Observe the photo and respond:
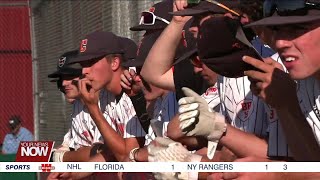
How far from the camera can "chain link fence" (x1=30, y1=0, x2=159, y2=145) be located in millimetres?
11414

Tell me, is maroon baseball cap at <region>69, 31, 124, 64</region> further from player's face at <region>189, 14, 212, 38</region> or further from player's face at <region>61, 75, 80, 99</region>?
player's face at <region>189, 14, 212, 38</region>

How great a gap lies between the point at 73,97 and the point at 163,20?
6.43ft

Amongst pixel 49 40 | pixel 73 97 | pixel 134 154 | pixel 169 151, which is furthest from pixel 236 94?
pixel 49 40

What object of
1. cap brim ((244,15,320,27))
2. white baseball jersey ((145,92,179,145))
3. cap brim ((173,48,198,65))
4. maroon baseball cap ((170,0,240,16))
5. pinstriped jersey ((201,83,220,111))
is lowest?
white baseball jersey ((145,92,179,145))

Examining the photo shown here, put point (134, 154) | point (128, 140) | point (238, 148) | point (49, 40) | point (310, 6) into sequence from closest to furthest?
1. point (310, 6)
2. point (238, 148)
3. point (134, 154)
4. point (128, 140)
5. point (49, 40)

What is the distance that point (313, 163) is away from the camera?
3.62 m

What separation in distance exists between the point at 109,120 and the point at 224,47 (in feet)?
8.46

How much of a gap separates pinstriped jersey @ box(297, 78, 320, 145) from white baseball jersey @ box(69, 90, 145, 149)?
8.13 ft

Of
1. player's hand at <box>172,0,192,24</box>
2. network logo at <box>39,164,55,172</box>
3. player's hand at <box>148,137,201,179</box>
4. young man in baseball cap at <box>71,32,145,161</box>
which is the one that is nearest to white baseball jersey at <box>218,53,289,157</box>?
player's hand at <box>148,137,201,179</box>

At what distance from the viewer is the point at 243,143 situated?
3.84 m

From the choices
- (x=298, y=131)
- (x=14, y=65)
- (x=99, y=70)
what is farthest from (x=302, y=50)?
(x=14, y=65)

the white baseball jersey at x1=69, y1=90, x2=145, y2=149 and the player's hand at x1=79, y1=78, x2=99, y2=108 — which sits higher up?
the player's hand at x1=79, y1=78, x2=99, y2=108

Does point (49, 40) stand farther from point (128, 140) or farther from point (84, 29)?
point (128, 140)

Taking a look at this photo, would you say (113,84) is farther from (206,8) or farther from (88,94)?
(206,8)
